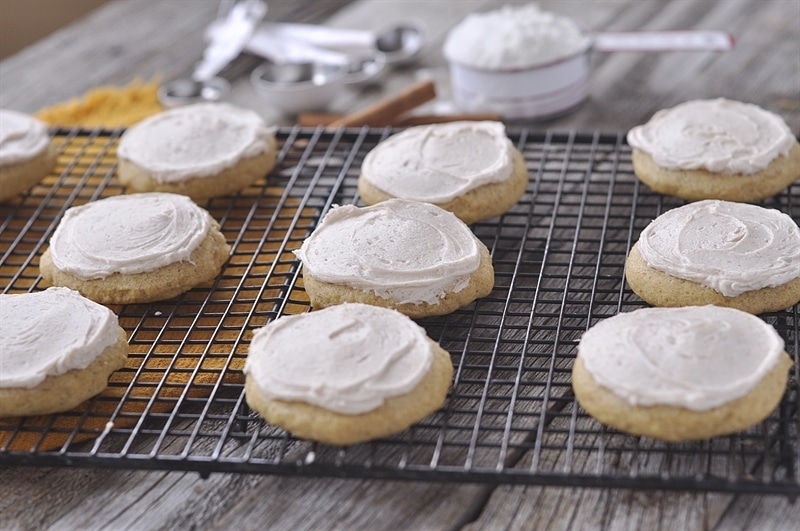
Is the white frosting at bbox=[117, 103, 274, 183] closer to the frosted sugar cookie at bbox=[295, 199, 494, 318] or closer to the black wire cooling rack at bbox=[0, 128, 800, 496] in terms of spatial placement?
the black wire cooling rack at bbox=[0, 128, 800, 496]

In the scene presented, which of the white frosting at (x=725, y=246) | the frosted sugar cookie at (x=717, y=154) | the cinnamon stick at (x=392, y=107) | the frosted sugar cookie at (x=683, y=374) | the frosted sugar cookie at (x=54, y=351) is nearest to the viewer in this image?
the frosted sugar cookie at (x=683, y=374)

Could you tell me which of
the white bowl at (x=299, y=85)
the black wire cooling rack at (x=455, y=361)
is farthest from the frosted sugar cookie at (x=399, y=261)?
the white bowl at (x=299, y=85)

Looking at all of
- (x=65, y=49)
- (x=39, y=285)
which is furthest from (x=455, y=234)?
(x=65, y=49)

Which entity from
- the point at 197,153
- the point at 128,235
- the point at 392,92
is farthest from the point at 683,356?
the point at 392,92

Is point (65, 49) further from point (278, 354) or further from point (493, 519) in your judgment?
point (493, 519)

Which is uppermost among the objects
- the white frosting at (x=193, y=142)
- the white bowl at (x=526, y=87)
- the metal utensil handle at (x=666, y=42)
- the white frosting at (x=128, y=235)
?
the white frosting at (x=128, y=235)

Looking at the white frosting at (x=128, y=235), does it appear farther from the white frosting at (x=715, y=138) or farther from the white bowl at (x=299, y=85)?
the white frosting at (x=715, y=138)

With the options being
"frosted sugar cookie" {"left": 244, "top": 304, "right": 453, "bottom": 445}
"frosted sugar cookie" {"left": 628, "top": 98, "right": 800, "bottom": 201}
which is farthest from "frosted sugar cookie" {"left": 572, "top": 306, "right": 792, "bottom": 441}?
"frosted sugar cookie" {"left": 628, "top": 98, "right": 800, "bottom": 201}
